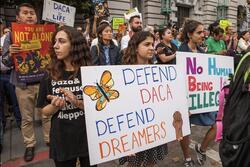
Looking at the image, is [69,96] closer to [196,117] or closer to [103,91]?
[103,91]

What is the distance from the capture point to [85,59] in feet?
8.22

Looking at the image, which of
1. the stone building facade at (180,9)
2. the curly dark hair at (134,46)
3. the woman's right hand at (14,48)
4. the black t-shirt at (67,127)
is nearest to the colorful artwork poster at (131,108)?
the black t-shirt at (67,127)

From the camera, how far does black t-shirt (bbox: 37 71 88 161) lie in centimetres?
233

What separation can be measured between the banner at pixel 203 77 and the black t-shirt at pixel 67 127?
1.43m

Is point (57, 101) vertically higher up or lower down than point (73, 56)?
lower down

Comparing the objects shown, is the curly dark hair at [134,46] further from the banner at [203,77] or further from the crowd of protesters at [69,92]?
the banner at [203,77]

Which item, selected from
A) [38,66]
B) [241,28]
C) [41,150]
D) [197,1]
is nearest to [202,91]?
[38,66]

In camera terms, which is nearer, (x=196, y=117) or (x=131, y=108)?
(x=131, y=108)

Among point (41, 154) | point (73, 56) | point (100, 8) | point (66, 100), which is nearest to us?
point (66, 100)

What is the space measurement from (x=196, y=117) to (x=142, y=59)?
1.22m

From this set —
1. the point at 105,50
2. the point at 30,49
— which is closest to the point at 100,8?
the point at 105,50

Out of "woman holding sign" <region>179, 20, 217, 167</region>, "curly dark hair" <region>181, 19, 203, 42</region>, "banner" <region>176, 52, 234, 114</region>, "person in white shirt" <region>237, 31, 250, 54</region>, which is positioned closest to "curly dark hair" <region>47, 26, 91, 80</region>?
"banner" <region>176, 52, 234, 114</region>

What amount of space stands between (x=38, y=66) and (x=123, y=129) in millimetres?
2034

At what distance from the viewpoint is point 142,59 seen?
296cm
